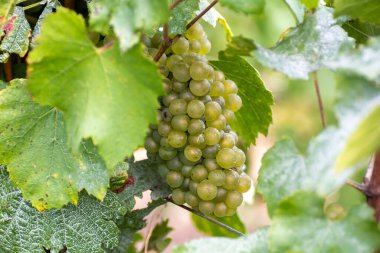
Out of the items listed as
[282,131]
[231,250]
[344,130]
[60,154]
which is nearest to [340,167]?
[344,130]

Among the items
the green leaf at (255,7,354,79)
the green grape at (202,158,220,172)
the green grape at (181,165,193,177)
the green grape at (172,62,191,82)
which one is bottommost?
the green grape at (181,165,193,177)

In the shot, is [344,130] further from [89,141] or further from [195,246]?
[89,141]

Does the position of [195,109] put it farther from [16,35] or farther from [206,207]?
[16,35]

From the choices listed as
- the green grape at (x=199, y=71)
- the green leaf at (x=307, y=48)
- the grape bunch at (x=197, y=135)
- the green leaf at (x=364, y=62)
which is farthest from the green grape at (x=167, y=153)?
the green leaf at (x=364, y=62)

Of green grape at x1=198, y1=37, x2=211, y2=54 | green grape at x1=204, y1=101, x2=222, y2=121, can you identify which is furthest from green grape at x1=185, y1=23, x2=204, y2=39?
green grape at x1=204, y1=101, x2=222, y2=121

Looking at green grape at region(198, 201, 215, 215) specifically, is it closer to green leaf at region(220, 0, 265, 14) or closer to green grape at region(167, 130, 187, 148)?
green grape at region(167, 130, 187, 148)

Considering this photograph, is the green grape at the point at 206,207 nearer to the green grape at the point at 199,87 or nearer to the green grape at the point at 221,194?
the green grape at the point at 221,194
